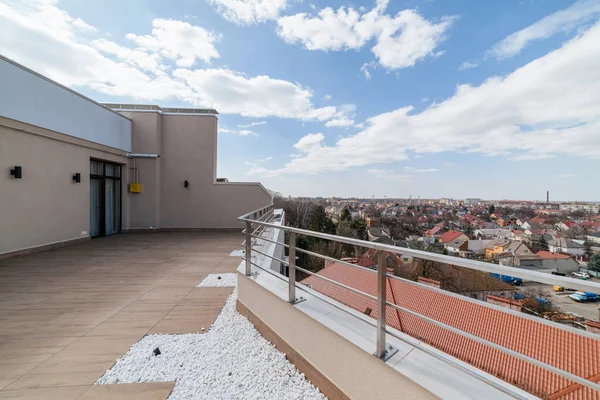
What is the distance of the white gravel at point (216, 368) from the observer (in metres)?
1.86

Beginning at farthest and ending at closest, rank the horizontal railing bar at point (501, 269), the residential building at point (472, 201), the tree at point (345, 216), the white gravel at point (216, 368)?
the residential building at point (472, 201) < the tree at point (345, 216) < the white gravel at point (216, 368) < the horizontal railing bar at point (501, 269)

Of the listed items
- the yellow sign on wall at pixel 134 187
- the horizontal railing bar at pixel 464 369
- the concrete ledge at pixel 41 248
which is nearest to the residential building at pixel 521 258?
the horizontal railing bar at pixel 464 369

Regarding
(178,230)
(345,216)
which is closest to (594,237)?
(178,230)

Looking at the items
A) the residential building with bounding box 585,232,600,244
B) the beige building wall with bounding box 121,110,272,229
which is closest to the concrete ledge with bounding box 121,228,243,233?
the beige building wall with bounding box 121,110,272,229

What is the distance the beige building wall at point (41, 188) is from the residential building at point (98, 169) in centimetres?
2

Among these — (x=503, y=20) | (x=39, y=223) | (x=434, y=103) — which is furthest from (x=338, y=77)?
(x=39, y=223)

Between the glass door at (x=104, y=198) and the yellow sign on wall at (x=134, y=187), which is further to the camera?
the yellow sign on wall at (x=134, y=187)

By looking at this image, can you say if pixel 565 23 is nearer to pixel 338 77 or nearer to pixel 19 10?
pixel 338 77

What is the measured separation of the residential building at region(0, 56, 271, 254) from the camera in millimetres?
5277

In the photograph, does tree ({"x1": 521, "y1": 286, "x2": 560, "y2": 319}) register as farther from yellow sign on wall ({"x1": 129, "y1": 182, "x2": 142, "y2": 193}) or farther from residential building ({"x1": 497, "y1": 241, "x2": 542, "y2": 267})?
yellow sign on wall ({"x1": 129, "y1": 182, "x2": 142, "y2": 193})

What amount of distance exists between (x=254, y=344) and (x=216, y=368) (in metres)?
0.42

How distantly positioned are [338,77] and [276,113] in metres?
3.74

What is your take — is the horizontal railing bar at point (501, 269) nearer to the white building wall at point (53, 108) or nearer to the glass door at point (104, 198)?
the white building wall at point (53, 108)

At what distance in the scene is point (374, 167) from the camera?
84.8 ft
